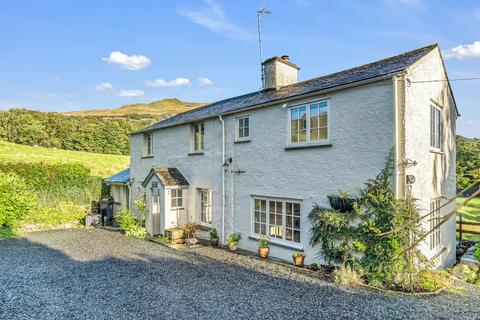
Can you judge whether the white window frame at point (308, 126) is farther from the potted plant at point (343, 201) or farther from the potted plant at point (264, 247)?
the potted plant at point (264, 247)

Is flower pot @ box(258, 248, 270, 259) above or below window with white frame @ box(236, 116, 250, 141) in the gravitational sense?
below

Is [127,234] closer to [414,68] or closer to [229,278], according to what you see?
[229,278]

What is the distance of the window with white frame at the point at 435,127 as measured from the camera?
1101cm

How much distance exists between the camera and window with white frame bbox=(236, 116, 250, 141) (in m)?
12.8

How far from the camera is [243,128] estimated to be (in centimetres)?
1300

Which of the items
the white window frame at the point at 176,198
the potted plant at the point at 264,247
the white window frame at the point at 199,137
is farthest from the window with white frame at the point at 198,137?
the potted plant at the point at 264,247

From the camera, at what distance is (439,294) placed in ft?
26.5

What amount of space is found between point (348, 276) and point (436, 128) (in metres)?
6.81

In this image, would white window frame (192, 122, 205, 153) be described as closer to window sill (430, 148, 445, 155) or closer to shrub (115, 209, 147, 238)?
shrub (115, 209, 147, 238)

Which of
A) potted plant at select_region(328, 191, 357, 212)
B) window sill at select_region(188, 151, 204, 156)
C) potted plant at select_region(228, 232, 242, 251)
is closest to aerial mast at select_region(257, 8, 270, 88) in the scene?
window sill at select_region(188, 151, 204, 156)

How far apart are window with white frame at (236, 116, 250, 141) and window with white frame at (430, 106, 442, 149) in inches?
270

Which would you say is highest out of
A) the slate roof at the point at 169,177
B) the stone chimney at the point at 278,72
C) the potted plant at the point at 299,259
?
the stone chimney at the point at 278,72

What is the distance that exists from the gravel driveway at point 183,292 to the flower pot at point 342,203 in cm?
224

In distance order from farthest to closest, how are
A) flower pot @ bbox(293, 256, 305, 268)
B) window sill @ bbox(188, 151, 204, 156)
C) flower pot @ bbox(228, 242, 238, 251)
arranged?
window sill @ bbox(188, 151, 204, 156), flower pot @ bbox(228, 242, 238, 251), flower pot @ bbox(293, 256, 305, 268)
